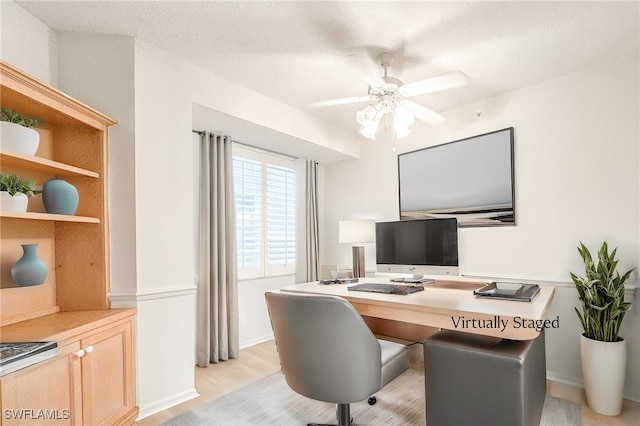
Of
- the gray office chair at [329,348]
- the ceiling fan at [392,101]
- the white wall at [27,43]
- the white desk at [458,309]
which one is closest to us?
the white desk at [458,309]

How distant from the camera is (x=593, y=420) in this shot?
2.11 metres

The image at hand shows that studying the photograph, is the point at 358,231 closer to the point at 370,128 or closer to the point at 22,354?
the point at 370,128

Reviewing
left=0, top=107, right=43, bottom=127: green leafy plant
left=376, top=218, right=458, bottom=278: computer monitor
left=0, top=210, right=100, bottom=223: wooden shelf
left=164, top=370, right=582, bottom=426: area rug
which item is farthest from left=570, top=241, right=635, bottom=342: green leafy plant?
left=0, top=107, right=43, bottom=127: green leafy plant

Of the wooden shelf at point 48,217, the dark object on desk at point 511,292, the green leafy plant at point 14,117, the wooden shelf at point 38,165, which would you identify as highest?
the green leafy plant at point 14,117

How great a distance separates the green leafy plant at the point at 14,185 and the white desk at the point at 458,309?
1676 mm

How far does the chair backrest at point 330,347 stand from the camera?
61.9 inches

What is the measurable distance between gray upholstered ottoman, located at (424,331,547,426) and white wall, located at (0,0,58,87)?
280cm

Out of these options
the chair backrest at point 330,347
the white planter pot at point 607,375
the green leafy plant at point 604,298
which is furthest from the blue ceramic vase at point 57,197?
the white planter pot at point 607,375

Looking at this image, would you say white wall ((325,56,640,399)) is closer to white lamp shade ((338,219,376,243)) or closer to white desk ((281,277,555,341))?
white desk ((281,277,555,341))

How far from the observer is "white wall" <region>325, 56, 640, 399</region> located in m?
2.41

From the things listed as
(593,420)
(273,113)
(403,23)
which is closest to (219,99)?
(273,113)

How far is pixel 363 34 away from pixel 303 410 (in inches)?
99.2

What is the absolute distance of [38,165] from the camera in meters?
1.83

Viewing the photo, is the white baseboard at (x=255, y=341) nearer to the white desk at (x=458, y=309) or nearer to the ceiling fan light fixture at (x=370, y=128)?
the white desk at (x=458, y=309)
